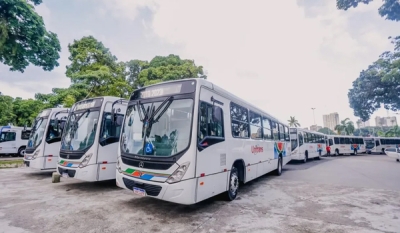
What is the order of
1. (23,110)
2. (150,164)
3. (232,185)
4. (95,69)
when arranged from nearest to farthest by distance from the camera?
(150,164) → (232,185) → (95,69) → (23,110)

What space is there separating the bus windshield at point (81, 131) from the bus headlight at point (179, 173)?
392 centimetres

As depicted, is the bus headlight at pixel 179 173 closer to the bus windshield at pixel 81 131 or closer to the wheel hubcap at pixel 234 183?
the wheel hubcap at pixel 234 183

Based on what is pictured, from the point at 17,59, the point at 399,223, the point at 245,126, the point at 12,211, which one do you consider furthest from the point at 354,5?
the point at 17,59

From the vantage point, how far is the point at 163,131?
473 centimetres

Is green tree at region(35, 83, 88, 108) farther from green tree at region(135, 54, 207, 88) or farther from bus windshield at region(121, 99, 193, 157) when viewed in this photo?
bus windshield at region(121, 99, 193, 157)

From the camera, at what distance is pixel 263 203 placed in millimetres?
5844

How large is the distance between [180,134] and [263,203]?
127 inches

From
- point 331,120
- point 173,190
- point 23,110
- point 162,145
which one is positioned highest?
point 331,120

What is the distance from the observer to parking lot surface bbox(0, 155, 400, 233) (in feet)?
13.5

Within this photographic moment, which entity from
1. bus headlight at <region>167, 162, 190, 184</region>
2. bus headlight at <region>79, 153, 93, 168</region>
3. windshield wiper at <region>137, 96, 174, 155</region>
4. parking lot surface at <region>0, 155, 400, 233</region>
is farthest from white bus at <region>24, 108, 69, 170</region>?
bus headlight at <region>167, 162, 190, 184</region>

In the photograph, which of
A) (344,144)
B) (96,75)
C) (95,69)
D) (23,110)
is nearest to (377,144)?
(344,144)

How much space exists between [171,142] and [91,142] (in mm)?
3753

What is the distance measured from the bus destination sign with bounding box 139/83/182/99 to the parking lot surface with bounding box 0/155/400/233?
279cm

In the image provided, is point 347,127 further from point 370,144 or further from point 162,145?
point 162,145
